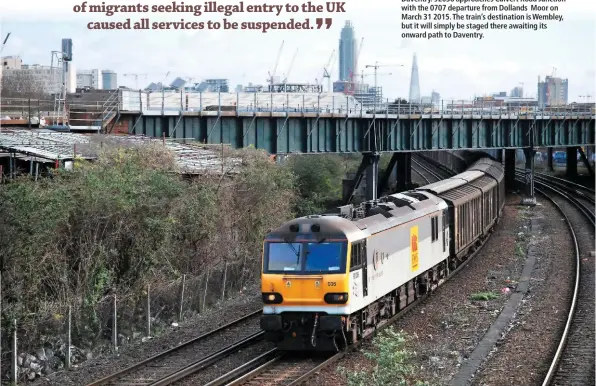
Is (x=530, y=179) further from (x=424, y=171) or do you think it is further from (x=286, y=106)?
(x=424, y=171)

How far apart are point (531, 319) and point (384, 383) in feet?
30.0

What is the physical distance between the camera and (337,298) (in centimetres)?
1847

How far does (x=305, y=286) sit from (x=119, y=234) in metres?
6.39

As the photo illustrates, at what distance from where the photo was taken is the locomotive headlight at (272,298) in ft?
61.5

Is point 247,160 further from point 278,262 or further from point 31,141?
point 278,262

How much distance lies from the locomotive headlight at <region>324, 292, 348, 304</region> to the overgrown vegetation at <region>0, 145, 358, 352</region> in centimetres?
571

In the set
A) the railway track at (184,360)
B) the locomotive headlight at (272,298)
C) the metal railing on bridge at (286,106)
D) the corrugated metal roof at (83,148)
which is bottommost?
the railway track at (184,360)

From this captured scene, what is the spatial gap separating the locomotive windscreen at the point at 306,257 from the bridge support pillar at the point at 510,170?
55.3m

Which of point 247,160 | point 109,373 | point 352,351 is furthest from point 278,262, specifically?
point 247,160

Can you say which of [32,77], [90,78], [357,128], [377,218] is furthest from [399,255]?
[90,78]

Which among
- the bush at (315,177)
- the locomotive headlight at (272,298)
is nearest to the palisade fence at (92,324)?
the locomotive headlight at (272,298)

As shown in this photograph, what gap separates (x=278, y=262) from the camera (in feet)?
62.0

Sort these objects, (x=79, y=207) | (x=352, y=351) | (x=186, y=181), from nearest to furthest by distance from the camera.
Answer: (x=352, y=351) → (x=79, y=207) → (x=186, y=181)

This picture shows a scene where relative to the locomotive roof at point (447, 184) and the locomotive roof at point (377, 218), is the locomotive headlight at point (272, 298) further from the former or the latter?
the locomotive roof at point (447, 184)
